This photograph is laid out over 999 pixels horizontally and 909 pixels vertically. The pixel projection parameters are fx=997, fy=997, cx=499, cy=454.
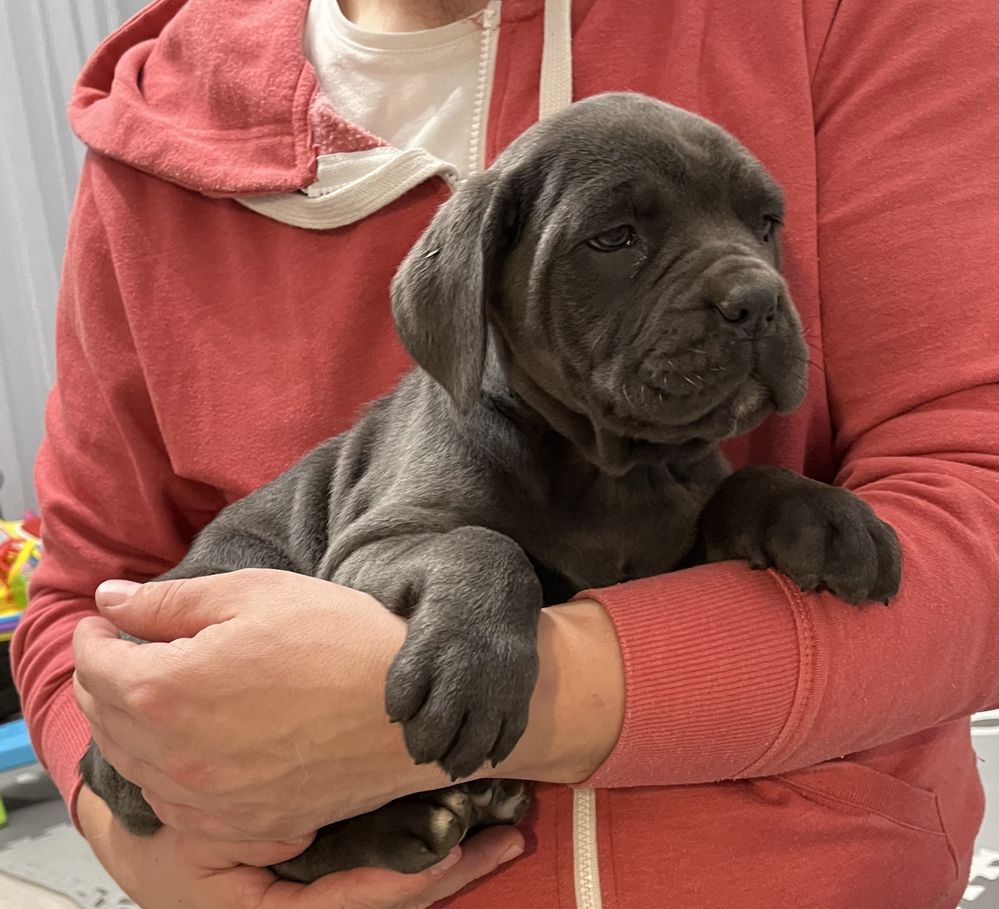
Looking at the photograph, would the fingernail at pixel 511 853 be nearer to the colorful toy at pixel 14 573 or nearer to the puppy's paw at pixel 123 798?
the puppy's paw at pixel 123 798

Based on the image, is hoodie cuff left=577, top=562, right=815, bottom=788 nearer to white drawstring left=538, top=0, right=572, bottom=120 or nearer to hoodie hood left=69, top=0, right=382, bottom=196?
white drawstring left=538, top=0, right=572, bottom=120

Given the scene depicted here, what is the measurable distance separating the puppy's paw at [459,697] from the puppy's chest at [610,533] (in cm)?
32

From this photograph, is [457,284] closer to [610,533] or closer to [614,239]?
[614,239]

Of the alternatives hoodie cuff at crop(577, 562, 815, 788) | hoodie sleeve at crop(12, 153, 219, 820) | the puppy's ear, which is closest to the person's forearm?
hoodie cuff at crop(577, 562, 815, 788)

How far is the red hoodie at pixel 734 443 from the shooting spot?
119 centimetres

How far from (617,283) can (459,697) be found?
0.58 m

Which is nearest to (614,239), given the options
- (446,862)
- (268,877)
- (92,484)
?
(446,862)

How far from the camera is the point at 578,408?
1.35 meters

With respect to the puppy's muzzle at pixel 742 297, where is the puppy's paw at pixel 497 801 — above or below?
below

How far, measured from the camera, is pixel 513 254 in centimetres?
Answer: 140

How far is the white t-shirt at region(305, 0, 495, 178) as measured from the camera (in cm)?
170

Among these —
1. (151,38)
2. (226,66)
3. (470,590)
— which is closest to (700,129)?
(470,590)

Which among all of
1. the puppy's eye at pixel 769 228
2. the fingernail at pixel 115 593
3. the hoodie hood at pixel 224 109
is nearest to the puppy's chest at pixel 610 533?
the puppy's eye at pixel 769 228

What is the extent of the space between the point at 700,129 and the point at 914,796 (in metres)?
0.96
